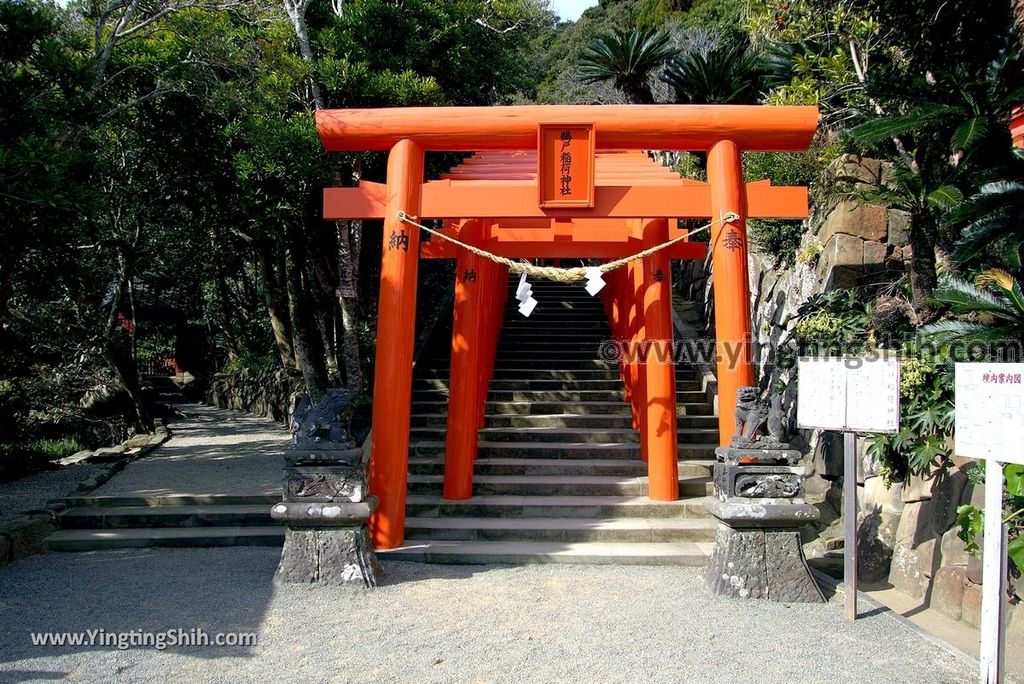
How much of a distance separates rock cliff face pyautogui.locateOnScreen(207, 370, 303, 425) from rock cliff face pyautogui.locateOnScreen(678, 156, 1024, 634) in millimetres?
7808

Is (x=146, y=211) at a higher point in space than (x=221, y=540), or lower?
higher

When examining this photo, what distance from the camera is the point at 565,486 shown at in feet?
25.4

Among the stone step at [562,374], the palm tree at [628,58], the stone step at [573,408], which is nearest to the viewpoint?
the stone step at [573,408]

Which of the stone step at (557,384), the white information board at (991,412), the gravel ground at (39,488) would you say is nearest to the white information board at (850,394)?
the white information board at (991,412)

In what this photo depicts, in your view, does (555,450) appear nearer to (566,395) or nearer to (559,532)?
(566,395)

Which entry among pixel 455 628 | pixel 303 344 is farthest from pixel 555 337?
pixel 455 628

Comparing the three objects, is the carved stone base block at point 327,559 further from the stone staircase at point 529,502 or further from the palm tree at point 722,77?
the palm tree at point 722,77

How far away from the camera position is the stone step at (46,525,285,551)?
22.9ft

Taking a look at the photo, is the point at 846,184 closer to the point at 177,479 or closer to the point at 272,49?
the point at 272,49

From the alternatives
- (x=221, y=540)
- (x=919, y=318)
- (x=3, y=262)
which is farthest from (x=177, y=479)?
(x=919, y=318)

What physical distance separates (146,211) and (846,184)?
34.8 ft

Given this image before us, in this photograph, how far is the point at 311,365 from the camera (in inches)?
460

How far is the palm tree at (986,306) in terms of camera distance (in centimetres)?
550

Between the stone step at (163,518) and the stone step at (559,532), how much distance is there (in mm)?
1639
